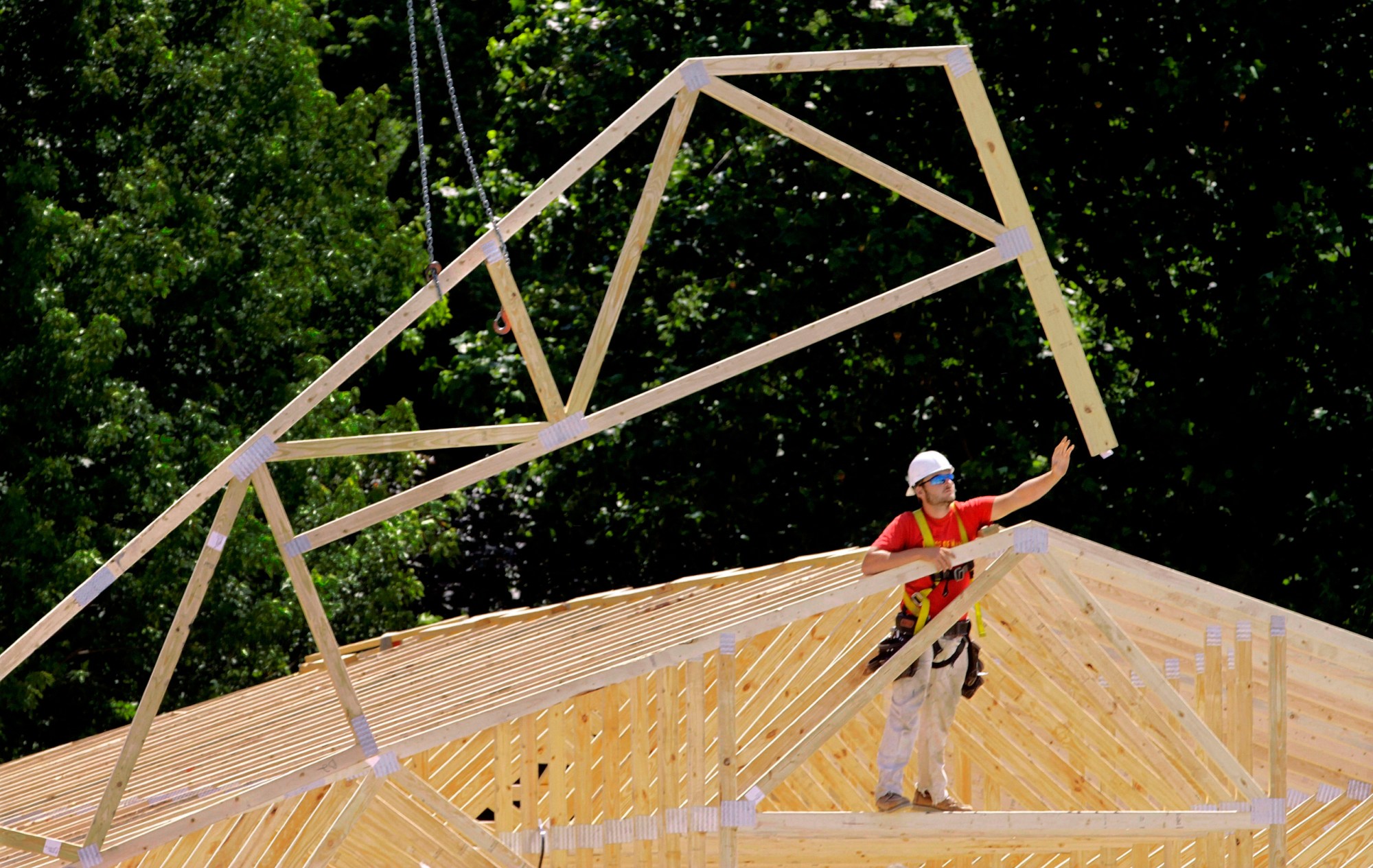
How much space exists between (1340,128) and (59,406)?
14.2 meters

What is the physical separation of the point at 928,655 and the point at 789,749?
0.86 metres

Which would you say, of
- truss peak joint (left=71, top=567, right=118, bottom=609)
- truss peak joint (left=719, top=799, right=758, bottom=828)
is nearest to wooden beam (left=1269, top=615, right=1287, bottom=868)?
truss peak joint (left=719, top=799, right=758, bottom=828)

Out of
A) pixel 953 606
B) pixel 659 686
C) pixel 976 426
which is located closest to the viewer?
pixel 953 606

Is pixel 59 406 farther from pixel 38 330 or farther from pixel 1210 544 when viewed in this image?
pixel 1210 544

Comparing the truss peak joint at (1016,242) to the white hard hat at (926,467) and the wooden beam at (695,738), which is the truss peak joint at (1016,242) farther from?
the wooden beam at (695,738)

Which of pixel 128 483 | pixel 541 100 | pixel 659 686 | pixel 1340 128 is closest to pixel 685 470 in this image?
pixel 541 100

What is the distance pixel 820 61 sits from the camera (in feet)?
28.4

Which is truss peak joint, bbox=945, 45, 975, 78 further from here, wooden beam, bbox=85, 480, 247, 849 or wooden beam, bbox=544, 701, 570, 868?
wooden beam, bbox=544, 701, 570, 868

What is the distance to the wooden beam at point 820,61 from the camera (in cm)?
852

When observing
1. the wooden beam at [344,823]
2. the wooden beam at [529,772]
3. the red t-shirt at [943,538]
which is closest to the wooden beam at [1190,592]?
the red t-shirt at [943,538]

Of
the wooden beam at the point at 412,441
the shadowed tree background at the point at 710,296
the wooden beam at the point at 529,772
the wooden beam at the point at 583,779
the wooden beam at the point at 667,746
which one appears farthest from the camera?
the shadowed tree background at the point at 710,296

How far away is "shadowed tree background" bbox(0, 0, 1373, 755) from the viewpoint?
1959 cm

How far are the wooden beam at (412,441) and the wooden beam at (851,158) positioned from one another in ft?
5.87

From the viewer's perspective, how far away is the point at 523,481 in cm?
2236
